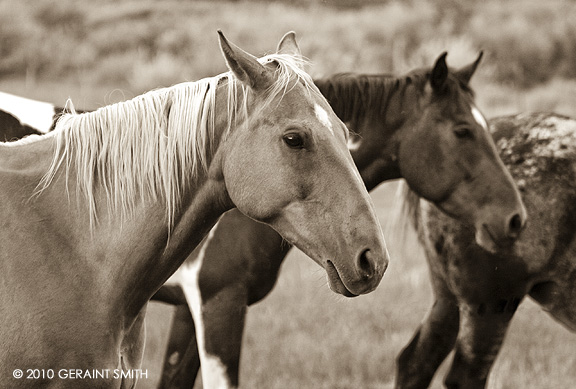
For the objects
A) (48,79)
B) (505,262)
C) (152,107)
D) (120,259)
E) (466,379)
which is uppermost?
(152,107)

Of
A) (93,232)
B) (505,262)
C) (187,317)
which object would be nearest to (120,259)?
(93,232)

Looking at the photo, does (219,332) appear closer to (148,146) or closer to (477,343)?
(148,146)

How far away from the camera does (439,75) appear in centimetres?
425

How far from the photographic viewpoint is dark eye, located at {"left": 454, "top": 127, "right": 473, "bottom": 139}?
4141 millimetres

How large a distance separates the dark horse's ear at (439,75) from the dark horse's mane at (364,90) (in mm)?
97

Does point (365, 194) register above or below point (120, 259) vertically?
above

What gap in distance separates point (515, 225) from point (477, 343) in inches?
Answer: 33.8

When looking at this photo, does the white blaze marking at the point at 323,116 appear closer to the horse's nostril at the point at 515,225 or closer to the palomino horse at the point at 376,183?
the palomino horse at the point at 376,183

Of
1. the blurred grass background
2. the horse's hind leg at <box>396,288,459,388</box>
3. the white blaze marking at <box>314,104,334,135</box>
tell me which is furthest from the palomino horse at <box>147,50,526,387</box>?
the blurred grass background

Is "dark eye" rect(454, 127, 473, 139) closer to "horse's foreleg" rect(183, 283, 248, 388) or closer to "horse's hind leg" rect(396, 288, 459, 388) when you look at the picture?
"horse's hind leg" rect(396, 288, 459, 388)

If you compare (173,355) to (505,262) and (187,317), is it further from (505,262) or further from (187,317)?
(505,262)

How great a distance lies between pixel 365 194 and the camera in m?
2.48

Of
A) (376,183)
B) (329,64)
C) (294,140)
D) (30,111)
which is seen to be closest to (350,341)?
(376,183)

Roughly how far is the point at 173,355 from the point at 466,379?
6.02 feet
